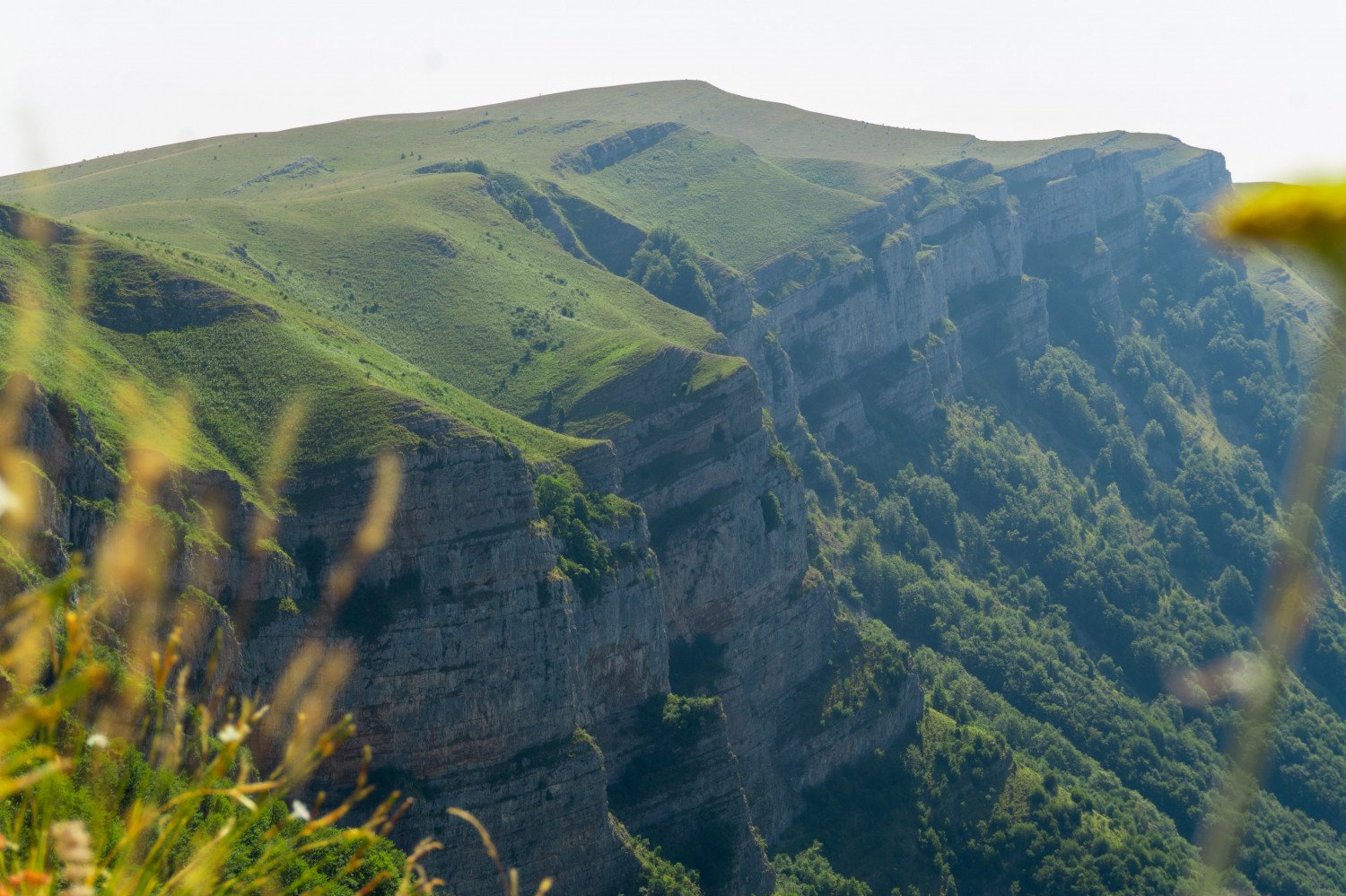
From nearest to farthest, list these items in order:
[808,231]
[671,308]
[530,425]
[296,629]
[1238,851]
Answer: [296,629] → [530,425] → [1238,851] → [671,308] → [808,231]

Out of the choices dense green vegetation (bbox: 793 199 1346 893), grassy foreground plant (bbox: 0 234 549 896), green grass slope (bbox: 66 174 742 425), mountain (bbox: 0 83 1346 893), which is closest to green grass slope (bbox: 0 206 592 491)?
mountain (bbox: 0 83 1346 893)

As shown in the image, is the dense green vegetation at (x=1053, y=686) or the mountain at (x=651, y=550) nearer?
the mountain at (x=651, y=550)

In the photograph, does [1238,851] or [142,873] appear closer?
[142,873]

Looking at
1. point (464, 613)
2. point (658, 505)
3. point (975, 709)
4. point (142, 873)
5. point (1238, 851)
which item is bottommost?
point (1238, 851)

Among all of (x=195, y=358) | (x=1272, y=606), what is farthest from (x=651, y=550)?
(x=1272, y=606)

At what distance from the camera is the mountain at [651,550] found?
80125mm

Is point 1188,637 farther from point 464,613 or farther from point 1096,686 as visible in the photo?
point 464,613

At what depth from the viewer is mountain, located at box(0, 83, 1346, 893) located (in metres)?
80.1

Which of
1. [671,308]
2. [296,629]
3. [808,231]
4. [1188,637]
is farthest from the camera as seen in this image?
[808,231]

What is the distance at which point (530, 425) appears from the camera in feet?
360

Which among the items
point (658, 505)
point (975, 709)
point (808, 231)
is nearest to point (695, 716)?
point (658, 505)

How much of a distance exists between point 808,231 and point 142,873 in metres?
191

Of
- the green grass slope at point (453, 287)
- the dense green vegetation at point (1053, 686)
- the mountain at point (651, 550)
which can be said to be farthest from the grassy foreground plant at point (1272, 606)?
the green grass slope at point (453, 287)

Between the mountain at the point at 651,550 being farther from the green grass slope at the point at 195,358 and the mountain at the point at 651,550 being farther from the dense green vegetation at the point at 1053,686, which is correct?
the dense green vegetation at the point at 1053,686
